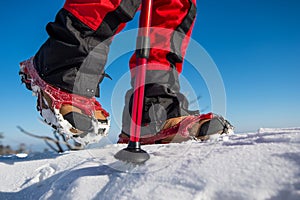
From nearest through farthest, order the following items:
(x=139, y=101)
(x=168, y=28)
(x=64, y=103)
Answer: (x=139, y=101), (x=64, y=103), (x=168, y=28)

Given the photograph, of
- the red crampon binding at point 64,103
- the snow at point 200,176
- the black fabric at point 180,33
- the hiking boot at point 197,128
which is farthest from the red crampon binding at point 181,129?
the black fabric at point 180,33

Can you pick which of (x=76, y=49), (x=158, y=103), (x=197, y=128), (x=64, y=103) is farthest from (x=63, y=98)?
(x=197, y=128)

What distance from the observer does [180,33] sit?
72.0 inches

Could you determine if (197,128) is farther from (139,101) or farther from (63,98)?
(63,98)

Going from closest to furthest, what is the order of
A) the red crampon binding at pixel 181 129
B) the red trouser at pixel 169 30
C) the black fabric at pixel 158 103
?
1. the red crampon binding at pixel 181 129
2. the black fabric at pixel 158 103
3. the red trouser at pixel 169 30

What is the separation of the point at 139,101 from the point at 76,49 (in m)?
0.64

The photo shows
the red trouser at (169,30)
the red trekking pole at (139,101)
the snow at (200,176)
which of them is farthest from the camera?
the red trouser at (169,30)

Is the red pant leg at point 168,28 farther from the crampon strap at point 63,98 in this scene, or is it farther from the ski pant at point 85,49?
the crampon strap at point 63,98

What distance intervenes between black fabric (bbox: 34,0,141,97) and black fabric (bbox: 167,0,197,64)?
53cm

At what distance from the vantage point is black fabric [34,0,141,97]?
1311mm

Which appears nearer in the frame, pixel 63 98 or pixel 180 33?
pixel 63 98

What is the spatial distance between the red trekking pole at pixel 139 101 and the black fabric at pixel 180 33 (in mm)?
893

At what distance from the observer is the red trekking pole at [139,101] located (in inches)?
30.7

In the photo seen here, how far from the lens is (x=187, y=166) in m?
0.65
